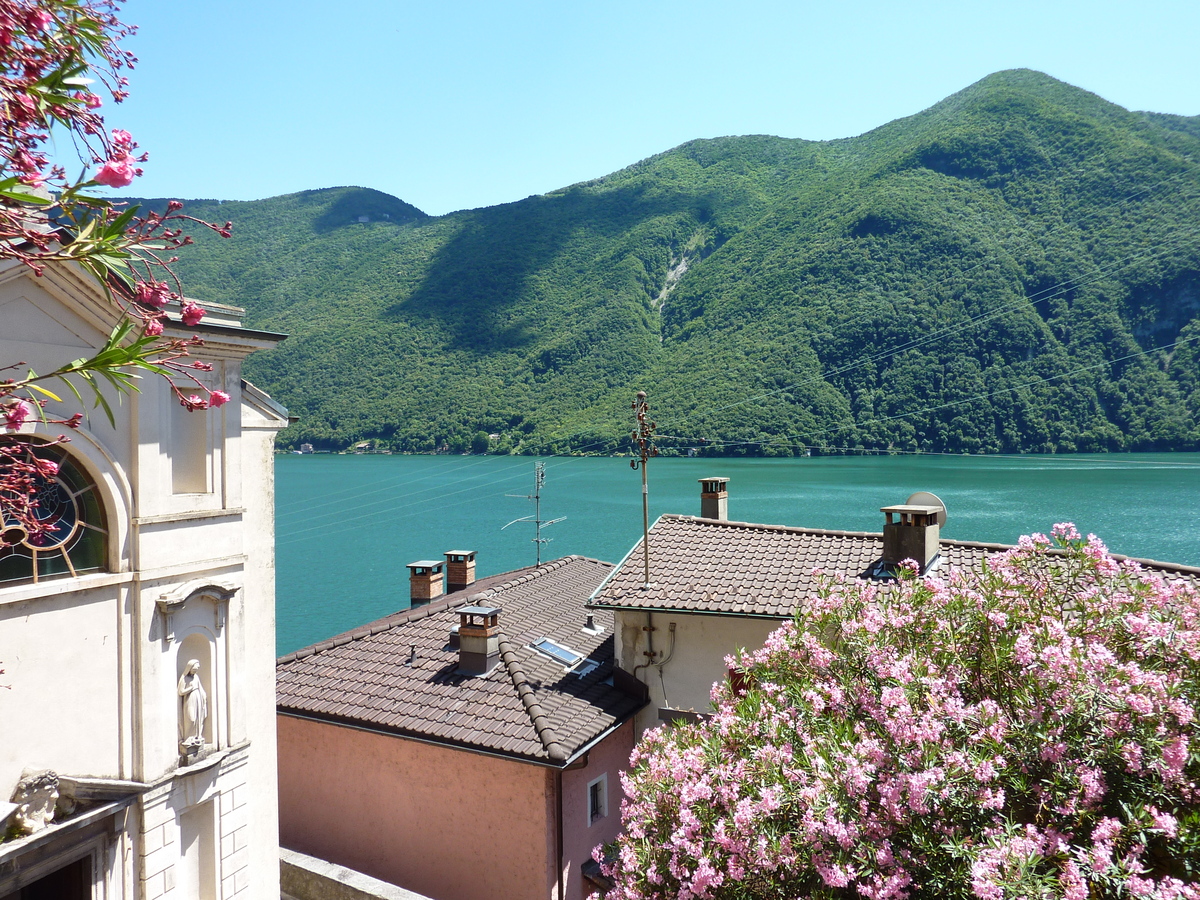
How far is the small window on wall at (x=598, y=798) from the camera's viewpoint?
35.1 ft

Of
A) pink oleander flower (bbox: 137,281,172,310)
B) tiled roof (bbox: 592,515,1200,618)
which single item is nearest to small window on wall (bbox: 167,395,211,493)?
pink oleander flower (bbox: 137,281,172,310)

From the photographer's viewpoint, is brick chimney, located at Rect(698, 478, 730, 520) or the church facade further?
brick chimney, located at Rect(698, 478, 730, 520)

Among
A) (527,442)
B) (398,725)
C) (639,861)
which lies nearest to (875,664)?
(639,861)

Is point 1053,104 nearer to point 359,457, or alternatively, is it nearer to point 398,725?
point 359,457

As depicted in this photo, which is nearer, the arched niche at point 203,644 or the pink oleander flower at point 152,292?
the pink oleander flower at point 152,292

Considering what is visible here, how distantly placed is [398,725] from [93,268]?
9345 millimetres

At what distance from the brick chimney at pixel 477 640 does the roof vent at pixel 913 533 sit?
20.1ft

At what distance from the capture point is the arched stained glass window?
579 cm

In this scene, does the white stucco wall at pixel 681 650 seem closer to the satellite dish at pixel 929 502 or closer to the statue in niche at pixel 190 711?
the satellite dish at pixel 929 502

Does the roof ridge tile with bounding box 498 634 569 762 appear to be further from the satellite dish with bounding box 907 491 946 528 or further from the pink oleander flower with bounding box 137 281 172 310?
the pink oleander flower with bounding box 137 281 172 310

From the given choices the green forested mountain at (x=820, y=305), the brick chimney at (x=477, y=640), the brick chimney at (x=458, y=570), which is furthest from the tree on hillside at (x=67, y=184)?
the green forested mountain at (x=820, y=305)

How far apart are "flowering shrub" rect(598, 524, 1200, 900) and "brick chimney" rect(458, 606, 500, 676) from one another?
6045 mm

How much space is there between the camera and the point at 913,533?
11398mm

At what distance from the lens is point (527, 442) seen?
120 meters
